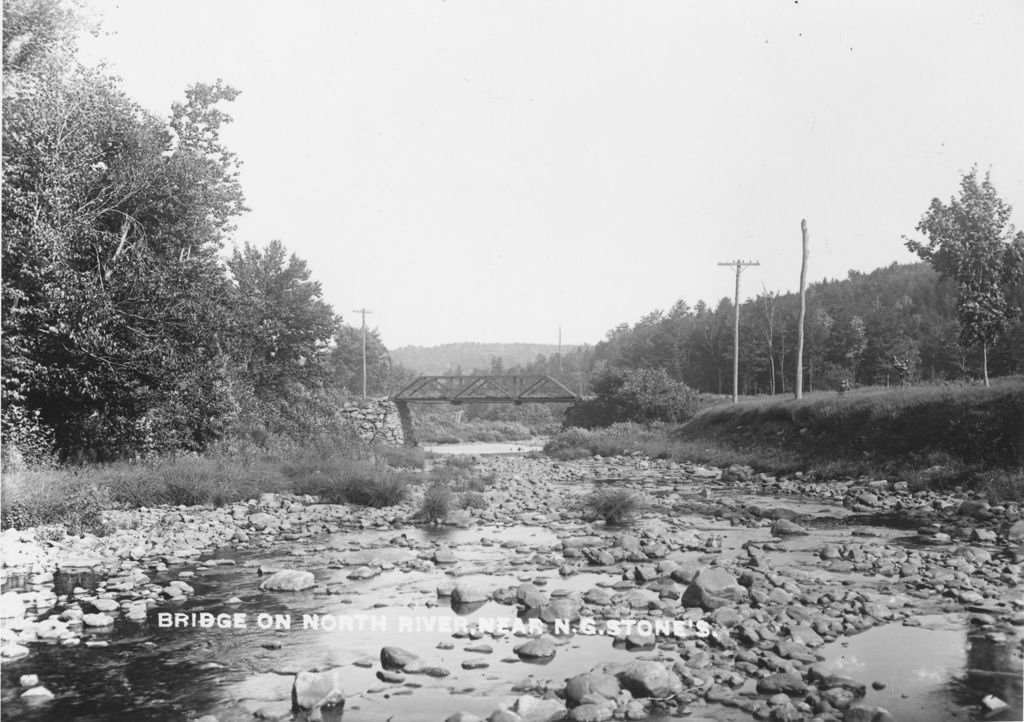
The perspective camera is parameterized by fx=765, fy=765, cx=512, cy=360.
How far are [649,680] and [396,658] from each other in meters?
2.08

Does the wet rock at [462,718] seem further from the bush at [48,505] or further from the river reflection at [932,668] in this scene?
the bush at [48,505]

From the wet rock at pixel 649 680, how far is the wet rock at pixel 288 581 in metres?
4.47

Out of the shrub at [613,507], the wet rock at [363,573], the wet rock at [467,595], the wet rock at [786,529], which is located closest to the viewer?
the wet rock at [467,595]

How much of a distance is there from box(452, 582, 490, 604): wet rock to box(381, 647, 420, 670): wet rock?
5.80 feet

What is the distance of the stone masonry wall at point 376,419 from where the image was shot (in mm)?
35688

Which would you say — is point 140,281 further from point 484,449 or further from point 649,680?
point 484,449

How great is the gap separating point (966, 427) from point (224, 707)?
18.8 m

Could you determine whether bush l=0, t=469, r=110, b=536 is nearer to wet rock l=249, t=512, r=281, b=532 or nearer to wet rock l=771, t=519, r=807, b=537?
wet rock l=249, t=512, r=281, b=532

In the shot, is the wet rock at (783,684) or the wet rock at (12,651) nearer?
the wet rock at (783,684)

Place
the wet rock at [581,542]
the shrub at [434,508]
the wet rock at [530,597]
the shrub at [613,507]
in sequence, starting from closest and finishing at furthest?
the wet rock at [530,597] < the wet rock at [581,542] < the shrub at [434,508] < the shrub at [613,507]

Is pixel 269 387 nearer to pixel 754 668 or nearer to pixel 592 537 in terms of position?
pixel 592 537

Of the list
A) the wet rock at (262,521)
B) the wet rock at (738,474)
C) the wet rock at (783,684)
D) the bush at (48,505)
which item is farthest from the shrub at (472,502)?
the wet rock at (783,684)

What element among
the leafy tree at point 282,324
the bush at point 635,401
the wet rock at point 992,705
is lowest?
the wet rock at point 992,705

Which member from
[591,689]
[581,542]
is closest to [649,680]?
[591,689]
